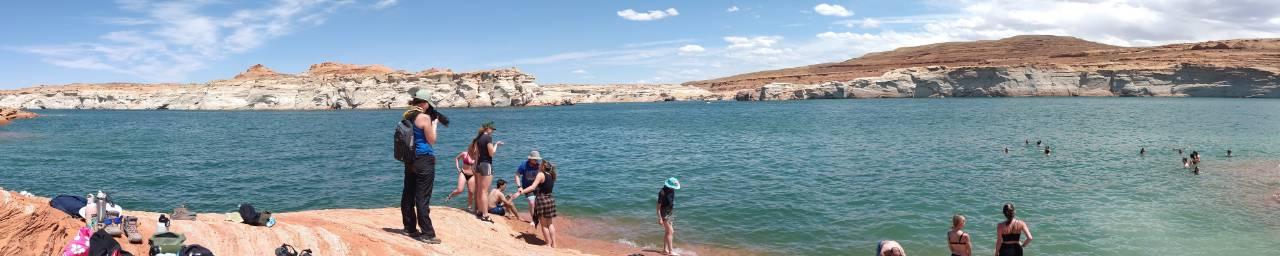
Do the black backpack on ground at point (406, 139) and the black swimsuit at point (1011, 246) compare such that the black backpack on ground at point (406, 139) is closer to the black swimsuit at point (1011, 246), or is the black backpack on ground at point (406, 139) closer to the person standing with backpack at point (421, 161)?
the person standing with backpack at point (421, 161)

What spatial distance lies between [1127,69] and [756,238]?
116 meters

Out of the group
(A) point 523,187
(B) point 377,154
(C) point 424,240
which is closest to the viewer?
(C) point 424,240

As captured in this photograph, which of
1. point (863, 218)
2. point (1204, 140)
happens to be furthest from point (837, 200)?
point (1204, 140)

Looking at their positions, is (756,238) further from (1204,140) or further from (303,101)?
(303,101)

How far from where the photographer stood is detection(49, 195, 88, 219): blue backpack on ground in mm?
7238

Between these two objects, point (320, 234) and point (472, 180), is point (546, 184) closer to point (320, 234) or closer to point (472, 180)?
point (472, 180)

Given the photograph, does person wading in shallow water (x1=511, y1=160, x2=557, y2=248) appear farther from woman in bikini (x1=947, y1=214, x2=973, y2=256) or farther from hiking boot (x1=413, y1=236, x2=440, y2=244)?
woman in bikini (x1=947, y1=214, x2=973, y2=256)

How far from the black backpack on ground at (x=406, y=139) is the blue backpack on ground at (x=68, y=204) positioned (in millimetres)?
3280

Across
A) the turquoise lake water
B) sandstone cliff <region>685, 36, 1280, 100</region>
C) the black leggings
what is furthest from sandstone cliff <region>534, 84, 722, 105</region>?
the black leggings

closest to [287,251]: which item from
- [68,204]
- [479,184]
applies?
[68,204]

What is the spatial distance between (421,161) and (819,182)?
14.8 metres

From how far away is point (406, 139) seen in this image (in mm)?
7867

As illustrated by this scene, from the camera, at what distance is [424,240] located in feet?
29.0

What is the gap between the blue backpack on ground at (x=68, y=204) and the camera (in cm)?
724
